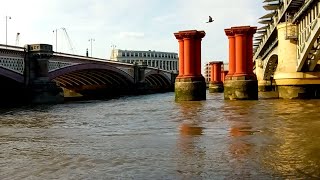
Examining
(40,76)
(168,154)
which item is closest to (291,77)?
(40,76)

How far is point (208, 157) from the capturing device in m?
7.43

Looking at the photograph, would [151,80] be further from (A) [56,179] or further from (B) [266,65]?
(A) [56,179]

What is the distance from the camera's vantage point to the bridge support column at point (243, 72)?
29.0 m

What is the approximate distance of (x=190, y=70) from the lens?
2992 cm

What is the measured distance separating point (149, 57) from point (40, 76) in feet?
308

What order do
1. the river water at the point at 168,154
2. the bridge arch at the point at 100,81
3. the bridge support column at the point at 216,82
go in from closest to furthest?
the river water at the point at 168,154 < the bridge arch at the point at 100,81 < the bridge support column at the point at 216,82

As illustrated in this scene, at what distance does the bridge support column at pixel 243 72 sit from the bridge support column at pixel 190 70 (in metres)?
2.11

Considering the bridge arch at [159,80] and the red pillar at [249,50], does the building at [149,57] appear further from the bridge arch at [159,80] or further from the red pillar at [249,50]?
the red pillar at [249,50]

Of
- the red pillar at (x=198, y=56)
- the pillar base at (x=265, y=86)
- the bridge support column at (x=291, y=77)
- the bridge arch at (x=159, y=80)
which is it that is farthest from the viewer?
the bridge arch at (x=159, y=80)

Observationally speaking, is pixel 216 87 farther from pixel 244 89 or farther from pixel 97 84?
pixel 244 89

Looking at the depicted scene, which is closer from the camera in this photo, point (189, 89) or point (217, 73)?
point (189, 89)

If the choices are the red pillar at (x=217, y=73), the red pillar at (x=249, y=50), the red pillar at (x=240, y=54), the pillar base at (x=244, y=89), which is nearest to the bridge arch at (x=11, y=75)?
the pillar base at (x=244, y=89)

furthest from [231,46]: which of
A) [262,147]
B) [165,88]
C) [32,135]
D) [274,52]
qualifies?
[165,88]

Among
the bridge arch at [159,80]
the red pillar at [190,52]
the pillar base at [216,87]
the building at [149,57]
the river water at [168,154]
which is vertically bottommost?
the river water at [168,154]
